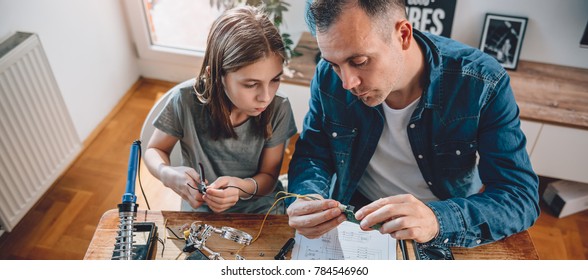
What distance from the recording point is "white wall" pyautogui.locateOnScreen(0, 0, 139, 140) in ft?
6.89

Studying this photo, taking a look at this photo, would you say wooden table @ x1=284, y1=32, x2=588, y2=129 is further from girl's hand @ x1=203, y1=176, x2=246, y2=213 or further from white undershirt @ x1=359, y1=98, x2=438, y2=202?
girl's hand @ x1=203, y1=176, x2=246, y2=213

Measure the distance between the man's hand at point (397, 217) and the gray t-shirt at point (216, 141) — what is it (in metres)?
0.53

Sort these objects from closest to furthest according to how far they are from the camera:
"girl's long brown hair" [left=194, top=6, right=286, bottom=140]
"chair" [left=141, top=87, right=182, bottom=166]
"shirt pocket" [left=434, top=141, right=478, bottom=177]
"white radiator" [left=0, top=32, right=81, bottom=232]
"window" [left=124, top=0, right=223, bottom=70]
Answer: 1. "girl's long brown hair" [left=194, top=6, right=286, bottom=140]
2. "shirt pocket" [left=434, top=141, right=478, bottom=177]
3. "chair" [left=141, top=87, right=182, bottom=166]
4. "white radiator" [left=0, top=32, right=81, bottom=232]
5. "window" [left=124, top=0, right=223, bottom=70]

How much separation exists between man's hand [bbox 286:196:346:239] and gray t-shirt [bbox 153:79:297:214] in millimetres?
392

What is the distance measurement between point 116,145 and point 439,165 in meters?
2.01

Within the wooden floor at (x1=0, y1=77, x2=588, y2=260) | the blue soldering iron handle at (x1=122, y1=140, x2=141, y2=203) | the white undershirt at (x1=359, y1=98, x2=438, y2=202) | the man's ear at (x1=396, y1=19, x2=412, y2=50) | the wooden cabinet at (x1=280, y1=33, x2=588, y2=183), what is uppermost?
the man's ear at (x1=396, y1=19, x2=412, y2=50)

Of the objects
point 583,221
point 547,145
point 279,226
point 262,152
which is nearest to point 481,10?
point 547,145

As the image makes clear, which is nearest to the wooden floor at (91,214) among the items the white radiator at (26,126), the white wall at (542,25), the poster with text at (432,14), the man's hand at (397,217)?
the white radiator at (26,126)

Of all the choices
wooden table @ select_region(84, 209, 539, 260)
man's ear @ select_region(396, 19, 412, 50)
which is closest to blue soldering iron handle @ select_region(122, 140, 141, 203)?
wooden table @ select_region(84, 209, 539, 260)

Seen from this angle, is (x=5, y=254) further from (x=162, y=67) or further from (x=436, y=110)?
(x=436, y=110)

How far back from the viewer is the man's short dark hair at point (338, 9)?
1.03 metres

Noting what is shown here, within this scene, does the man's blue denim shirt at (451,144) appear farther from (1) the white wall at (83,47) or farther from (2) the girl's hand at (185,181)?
(1) the white wall at (83,47)

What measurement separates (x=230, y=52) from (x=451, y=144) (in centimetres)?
71
